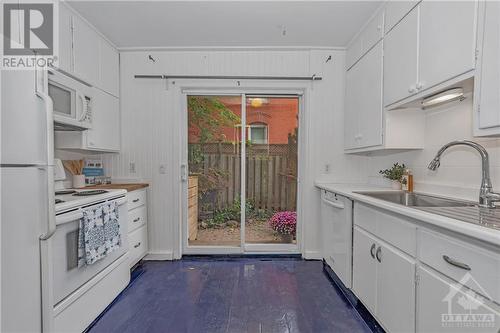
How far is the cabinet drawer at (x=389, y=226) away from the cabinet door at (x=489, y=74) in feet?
2.03

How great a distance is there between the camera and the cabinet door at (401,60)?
174cm

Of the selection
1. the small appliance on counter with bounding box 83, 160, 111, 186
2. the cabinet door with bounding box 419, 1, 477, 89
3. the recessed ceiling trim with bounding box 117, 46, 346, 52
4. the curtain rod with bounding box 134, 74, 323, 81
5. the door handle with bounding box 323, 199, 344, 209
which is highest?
the recessed ceiling trim with bounding box 117, 46, 346, 52

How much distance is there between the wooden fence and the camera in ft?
10.6

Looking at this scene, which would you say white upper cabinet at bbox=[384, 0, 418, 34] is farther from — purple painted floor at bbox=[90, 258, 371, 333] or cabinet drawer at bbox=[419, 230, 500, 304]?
purple painted floor at bbox=[90, 258, 371, 333]

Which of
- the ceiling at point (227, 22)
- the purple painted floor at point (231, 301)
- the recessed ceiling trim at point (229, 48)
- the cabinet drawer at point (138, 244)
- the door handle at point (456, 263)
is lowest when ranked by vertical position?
the purple painted floor at point (231, 301)

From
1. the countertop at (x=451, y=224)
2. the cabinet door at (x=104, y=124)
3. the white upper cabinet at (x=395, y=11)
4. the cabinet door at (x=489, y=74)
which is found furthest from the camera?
the cabinet door at (x=104, y=124)

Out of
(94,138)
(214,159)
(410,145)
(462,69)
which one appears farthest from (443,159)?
(94,138)

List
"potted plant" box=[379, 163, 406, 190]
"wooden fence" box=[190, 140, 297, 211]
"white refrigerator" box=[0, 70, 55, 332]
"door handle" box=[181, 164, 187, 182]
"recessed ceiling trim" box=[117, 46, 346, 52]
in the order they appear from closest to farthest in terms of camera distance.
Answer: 1. "white refrigerator" box=[0, 70, 55, 332]
2. "potted plant" box=[379, 163, 406, 190]
3. "recessed ceiling trim" box=[117, 46, 346, 52]
4. "door handle" box=[181, 164, 187, 182]
5. "wooden fence" box=[190, 140, 297, 211]

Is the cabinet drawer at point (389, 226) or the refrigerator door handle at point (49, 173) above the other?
the refrigerator door handle at point (49, 173)

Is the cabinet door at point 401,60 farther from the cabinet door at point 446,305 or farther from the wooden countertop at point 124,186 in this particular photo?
the wooden countertop at point 124,186

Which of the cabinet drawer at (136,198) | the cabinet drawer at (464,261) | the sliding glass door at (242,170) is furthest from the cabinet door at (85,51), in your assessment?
the cabinet drawer at (464,261)

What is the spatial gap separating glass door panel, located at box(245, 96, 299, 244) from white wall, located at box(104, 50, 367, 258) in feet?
0.87

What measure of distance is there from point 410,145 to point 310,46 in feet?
5.34

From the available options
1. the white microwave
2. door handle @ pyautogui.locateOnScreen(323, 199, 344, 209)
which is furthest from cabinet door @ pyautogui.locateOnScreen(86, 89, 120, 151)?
door handle @ pyautogui.locateOnScreen(323, 199, 344, 209)
